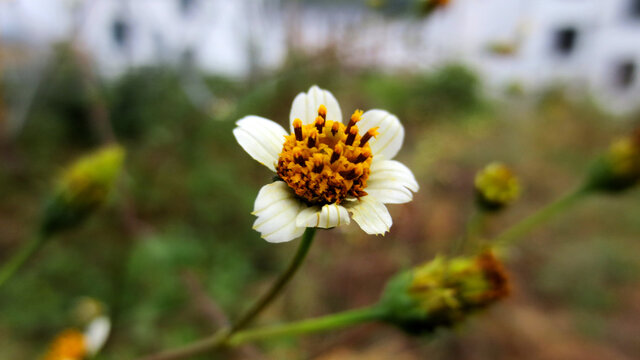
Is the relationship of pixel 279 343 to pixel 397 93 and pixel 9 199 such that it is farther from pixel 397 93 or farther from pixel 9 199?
pixel 397 93

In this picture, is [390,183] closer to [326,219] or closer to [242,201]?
[326,219]

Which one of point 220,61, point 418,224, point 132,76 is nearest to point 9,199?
point 132,76

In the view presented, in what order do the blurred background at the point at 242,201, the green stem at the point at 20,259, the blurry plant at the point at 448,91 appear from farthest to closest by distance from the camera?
the blurry plant at the point at 448,91 → the blurred background at the point at 242,201 → the green stem at the point at 20,259

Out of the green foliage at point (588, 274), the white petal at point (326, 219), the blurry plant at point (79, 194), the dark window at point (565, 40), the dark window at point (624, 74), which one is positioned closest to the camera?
the white petal at point (326, 219)

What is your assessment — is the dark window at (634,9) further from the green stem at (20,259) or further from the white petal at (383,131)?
the green stem at (20,259)

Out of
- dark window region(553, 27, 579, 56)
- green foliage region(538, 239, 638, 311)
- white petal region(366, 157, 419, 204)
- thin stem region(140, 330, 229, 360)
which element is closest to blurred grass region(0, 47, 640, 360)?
green foliage region(538, 239, 638, 311)

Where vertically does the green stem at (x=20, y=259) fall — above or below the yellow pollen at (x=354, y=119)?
below

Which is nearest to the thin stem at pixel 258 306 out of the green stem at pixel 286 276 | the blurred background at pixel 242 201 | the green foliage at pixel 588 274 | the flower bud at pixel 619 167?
the green stem at pixel 286 276

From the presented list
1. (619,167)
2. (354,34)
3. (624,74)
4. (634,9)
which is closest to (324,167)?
(619,167)
